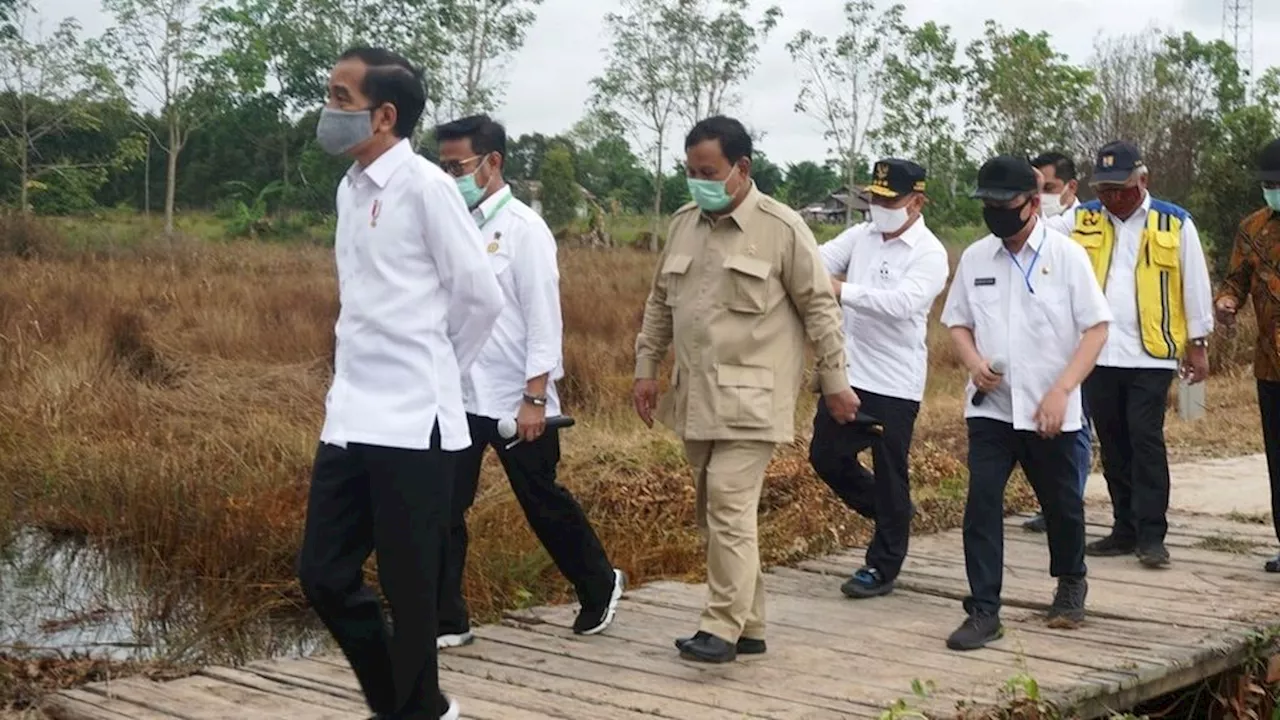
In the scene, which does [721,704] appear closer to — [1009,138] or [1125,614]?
[1125,614]

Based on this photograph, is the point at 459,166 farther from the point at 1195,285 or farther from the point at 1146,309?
the point at 1195,285

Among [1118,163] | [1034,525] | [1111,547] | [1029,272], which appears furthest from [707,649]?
[1034,525]

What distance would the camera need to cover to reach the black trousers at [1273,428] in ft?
23.2

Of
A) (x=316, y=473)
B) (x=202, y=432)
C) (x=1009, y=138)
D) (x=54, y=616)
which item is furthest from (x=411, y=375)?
(x=1009, y=138)

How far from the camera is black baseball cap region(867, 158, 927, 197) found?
21.6ft

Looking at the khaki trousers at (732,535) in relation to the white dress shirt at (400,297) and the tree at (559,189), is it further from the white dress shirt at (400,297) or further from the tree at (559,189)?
the tree at (559,189)

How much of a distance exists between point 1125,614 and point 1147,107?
1206 inches

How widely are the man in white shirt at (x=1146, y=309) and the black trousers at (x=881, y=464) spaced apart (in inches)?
49.5

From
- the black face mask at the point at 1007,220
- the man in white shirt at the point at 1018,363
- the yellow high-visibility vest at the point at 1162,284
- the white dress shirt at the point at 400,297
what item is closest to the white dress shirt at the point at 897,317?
the man in white shirt at the point at 1018,363

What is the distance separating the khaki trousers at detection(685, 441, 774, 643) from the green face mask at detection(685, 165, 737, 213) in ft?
2.54

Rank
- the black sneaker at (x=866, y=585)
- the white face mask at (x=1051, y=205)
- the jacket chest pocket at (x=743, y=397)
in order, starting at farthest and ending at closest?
the white face mask at (x=1051, y=205) < the black sneaker at (x=866, y=585) < the jacket chest pocket at (x=743, y=397)

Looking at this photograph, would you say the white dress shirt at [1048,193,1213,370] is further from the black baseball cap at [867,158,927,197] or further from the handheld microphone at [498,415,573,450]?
the handheld microphone at [498,415,573,450]

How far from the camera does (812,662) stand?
5.54 metres

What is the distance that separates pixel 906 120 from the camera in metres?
34.6
